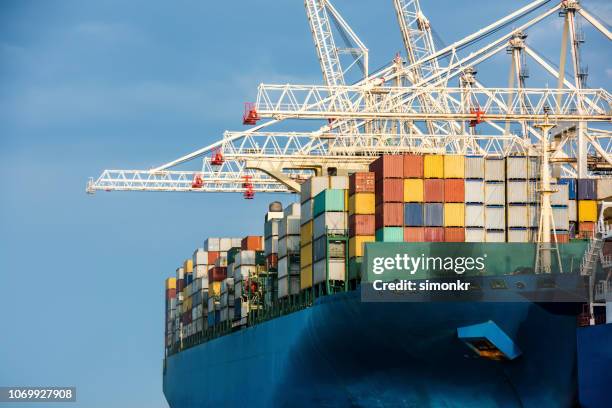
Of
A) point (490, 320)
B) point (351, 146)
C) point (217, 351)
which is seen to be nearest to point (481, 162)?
point (490, 320)

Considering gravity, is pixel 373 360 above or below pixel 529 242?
below

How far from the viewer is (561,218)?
5219cm

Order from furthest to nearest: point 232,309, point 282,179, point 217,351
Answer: point 217,351
point 232,309
point 282,179

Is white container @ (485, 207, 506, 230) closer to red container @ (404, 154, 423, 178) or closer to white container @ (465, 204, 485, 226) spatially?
white container @ (465, 204, 485, 226)

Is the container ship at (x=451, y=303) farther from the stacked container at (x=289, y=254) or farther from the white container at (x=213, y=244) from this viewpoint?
the white container at (x=213, y=244)

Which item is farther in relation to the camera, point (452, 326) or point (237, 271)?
point (237, 271)

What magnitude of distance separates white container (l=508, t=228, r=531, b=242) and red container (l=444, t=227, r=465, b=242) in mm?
1931

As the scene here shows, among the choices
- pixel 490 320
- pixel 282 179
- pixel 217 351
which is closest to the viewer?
pixel 490 320

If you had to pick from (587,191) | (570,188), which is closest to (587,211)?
(587,191)

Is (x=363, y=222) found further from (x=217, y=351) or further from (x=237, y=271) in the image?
(x=217, y=351)

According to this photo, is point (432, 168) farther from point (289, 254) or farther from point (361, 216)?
point (289, 254)

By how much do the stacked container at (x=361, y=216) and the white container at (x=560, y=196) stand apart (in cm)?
691

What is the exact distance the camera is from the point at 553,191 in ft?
164

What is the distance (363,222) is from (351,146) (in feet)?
59.5
